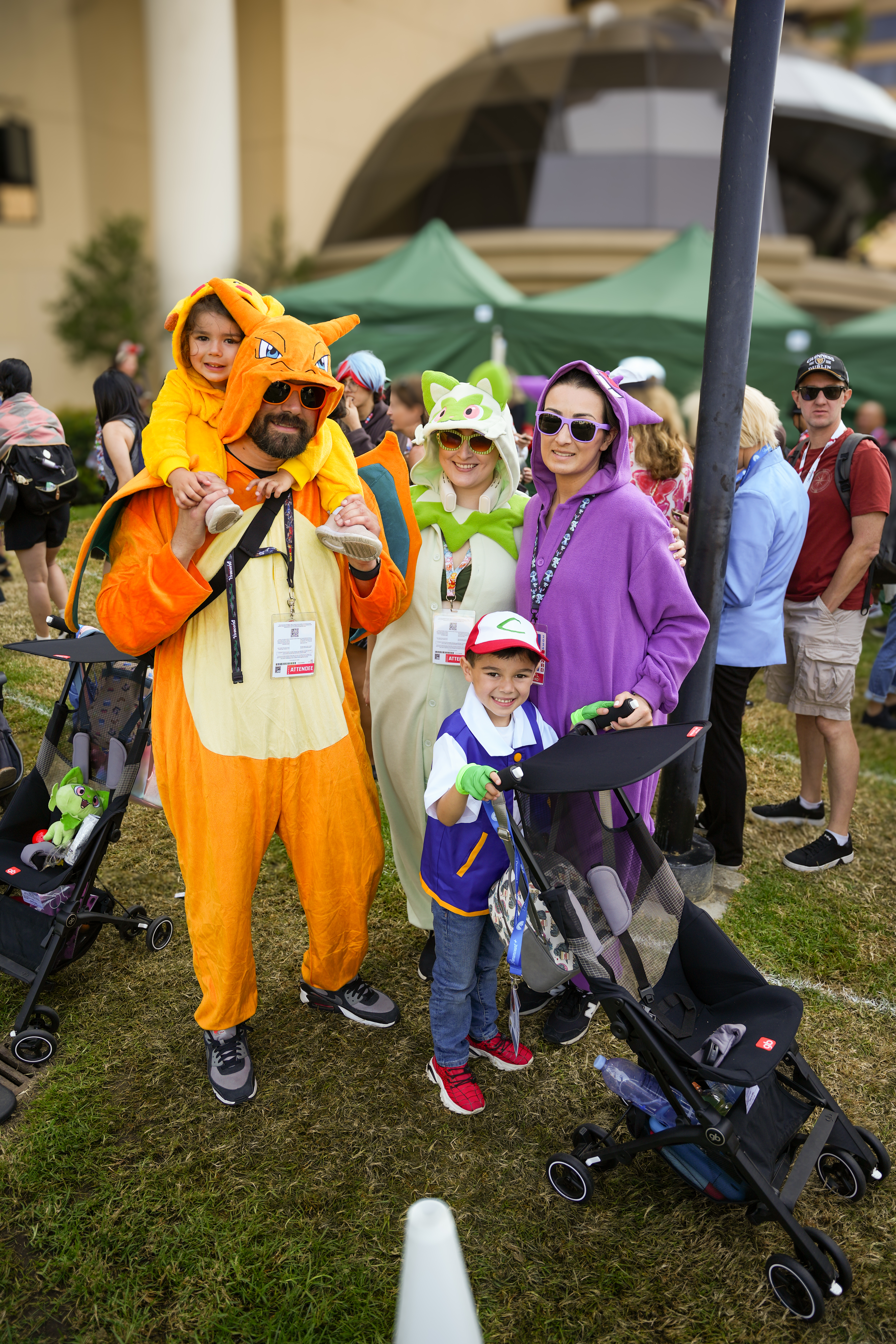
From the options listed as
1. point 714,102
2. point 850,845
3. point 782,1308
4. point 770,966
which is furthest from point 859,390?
point 714,102

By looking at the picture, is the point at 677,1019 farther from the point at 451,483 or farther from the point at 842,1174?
the point at 451,483

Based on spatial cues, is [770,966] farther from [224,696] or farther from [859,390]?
[859,390]

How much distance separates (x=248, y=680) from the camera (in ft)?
7.99

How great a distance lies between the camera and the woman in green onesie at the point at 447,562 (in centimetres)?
265

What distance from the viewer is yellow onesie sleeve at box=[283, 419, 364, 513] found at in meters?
2.43

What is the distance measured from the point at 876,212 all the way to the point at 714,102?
5192 mm

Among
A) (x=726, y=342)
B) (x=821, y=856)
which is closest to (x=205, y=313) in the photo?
(x=726, y=342)

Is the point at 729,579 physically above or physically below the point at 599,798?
above

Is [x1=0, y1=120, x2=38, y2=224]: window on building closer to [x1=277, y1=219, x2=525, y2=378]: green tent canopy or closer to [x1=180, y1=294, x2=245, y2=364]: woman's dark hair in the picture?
[x1=277, y1=219, x2=525, y2=378]: green tent canopy

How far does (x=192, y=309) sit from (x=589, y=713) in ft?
4.91

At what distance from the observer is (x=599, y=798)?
248cm

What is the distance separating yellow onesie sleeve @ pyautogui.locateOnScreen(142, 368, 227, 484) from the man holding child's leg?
83 centimetres

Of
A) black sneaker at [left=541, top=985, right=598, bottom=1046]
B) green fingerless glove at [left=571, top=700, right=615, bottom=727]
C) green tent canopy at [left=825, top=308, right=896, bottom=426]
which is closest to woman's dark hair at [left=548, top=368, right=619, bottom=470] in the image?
green fingerless glove at [left=571, top=700, right=615, bottom=727]

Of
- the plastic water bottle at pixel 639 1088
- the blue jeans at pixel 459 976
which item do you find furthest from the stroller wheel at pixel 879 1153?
the blue jeans at pixel 459 976
